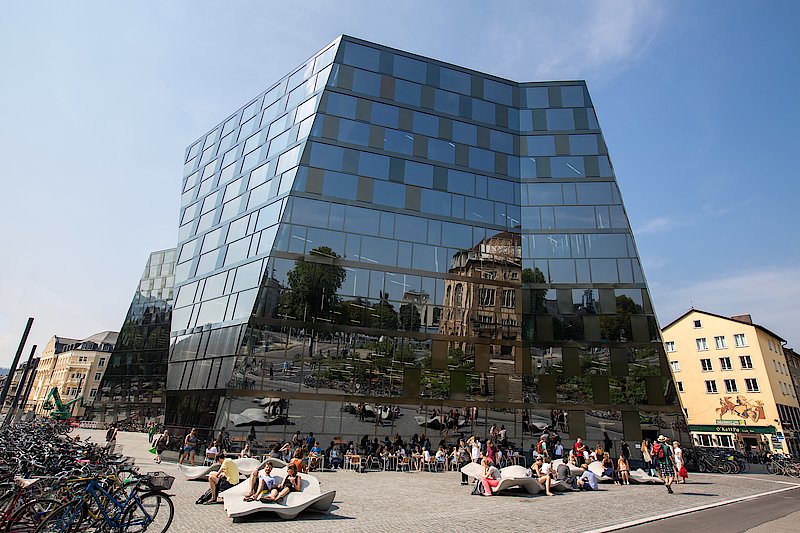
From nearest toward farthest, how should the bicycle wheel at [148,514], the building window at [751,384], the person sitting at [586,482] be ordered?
1. the bicycle wheel at [148,514]
2. the person sitting at [586,482]
3. the building window at [751,384]

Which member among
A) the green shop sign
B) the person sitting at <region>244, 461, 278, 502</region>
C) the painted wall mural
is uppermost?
the painted wall mural

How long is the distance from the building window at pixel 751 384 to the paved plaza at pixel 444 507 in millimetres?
39885

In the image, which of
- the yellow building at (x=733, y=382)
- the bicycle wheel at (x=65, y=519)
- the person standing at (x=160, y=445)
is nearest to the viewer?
the bicycle wheel at (x=65, y=519)

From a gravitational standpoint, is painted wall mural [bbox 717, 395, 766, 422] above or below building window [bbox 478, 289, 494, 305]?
below

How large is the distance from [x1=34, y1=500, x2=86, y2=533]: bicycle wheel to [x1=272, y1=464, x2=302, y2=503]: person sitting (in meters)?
3.73

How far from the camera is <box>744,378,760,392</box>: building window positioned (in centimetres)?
4878

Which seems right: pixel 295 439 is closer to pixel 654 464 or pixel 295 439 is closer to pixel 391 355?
pixel 391 355

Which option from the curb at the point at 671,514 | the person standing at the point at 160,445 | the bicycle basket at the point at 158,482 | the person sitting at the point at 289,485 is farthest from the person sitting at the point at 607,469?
the person standing at the point at 160,445

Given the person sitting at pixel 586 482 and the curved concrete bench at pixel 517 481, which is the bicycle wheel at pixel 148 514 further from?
the person sitting at pixel 586 482

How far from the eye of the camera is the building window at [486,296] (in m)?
27.4

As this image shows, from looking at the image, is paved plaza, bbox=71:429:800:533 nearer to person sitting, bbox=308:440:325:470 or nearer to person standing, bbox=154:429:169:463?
person sitting, bbox=308:440:325:470

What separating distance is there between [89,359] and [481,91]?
10810 centimetres

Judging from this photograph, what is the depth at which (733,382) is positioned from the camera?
50625mm

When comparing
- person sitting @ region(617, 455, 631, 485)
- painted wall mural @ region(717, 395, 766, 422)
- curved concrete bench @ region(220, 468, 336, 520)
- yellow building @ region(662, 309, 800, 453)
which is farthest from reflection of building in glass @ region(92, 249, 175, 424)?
painted wall mural @ region(717, 395, 766, 422)
